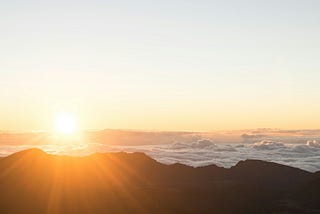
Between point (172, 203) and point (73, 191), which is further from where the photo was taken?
point (172, 203)

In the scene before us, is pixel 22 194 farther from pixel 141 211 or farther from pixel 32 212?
pixel 141 211

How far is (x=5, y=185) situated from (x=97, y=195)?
3586 centimetres

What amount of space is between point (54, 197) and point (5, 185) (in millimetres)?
24698

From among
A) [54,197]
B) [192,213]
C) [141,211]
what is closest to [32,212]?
[54,197]

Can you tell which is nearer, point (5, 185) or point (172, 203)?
point (5, 185)

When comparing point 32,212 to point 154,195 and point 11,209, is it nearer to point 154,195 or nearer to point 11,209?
point 11,209

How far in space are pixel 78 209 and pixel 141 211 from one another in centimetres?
2139

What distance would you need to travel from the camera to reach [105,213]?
157125mm

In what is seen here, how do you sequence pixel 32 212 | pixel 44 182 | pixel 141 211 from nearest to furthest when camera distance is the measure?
pixel 32 212 < pixel 141 211 < pixel 44 182

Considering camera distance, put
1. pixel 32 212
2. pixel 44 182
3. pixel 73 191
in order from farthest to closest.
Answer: pixel 44 182 → pixel 73 191 → pixel 32 212

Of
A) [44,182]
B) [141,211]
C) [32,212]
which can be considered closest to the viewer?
[32,212]

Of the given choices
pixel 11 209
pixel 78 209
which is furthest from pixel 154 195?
pixel 11 209

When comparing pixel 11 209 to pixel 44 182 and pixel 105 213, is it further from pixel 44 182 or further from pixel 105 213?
pixel 44 182

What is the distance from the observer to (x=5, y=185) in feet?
603
